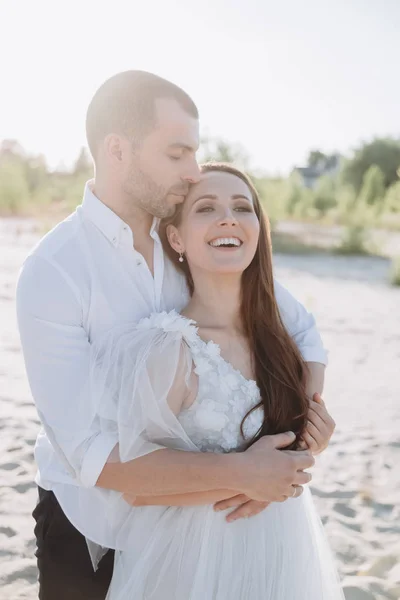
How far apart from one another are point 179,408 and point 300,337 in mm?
807

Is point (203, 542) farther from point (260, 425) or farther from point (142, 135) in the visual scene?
point (142, 135)

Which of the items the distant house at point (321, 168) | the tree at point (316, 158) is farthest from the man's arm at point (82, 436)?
the tree at point (316, 158)

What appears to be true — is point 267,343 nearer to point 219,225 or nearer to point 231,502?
point 219,225

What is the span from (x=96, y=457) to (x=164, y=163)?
98 centimetres

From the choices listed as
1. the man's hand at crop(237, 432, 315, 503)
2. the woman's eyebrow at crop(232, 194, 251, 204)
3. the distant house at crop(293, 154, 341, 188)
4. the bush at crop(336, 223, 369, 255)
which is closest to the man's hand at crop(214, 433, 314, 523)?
the man's hand at crop(237, 432, 315, 503)

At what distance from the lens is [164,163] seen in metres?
2.18

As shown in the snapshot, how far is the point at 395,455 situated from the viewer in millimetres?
4574

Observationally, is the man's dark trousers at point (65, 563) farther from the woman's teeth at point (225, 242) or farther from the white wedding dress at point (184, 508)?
the woman's teeth at point (225, 242)

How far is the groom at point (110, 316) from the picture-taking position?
182 cm

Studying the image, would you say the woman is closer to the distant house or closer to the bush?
the bush

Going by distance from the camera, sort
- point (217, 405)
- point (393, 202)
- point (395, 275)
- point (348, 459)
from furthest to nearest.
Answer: point (393, 202) → point (395, 275) → point (348, 459) → point (217, 405)

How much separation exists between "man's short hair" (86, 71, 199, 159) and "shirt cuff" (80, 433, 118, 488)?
40.2 inches

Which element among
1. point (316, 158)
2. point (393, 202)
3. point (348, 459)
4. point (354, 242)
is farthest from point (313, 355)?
point (316, 158)

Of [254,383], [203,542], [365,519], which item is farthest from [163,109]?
[365,519]
